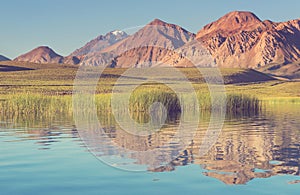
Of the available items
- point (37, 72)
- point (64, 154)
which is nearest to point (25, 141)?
point (64, 154)

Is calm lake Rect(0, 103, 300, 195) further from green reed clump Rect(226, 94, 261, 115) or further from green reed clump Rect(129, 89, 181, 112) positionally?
green reed clump Rect(226, 94, 261, 115)

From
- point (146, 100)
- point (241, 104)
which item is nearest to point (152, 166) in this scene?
point (146, 100)

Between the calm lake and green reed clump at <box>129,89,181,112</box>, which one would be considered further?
green reed clump at <box>129,89,181,112</box>

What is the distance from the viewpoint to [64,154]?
19.2 metres

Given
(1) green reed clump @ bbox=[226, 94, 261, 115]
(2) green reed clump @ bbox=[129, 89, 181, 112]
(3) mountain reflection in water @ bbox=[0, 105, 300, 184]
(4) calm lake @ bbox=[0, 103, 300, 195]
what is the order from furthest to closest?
(1) green reed clump @ bbox=[226, 94, 261, 115] → (2) green reed clump @ bbox=[129, 89, 181, 112] → (3) mountain reflection in water @ bbox=[0, 105, 300, 184] → (4) calm lake @ bbox=[0, 103, 300, 195]

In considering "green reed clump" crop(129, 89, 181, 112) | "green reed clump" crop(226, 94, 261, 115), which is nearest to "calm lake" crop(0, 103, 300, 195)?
"green reed clump" crop(129, 89, 181, 112)

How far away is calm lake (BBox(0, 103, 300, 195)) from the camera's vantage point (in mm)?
13195

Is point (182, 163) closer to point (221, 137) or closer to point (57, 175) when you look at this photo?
point (57, 175)

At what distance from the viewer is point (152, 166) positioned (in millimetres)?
16344

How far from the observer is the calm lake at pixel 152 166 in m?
13.2

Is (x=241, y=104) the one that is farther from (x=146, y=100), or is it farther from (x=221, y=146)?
(x=221, y=146)

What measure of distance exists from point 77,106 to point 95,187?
112 feet

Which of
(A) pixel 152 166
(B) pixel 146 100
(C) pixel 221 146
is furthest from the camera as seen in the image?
(B) pixel 146 100

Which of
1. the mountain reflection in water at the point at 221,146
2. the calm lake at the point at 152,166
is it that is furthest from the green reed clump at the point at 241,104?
the calm lake at the point at 152,166
